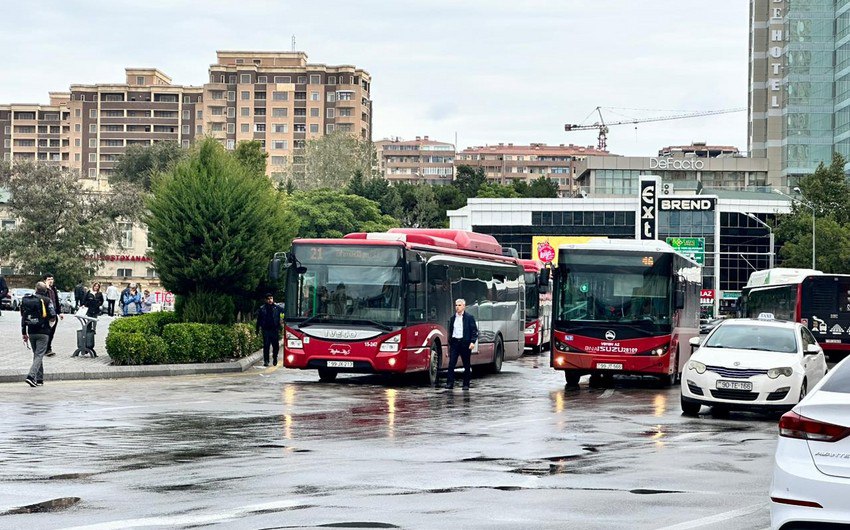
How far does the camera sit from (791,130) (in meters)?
127

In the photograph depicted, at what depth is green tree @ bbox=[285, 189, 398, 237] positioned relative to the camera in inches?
3959

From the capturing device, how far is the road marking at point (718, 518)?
367 inches

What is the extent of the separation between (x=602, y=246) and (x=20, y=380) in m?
12.1

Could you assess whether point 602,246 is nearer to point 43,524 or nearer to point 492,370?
point 492,370

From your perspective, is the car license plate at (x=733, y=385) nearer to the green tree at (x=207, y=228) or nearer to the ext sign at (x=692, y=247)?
the green tree at (x=207, y=228)

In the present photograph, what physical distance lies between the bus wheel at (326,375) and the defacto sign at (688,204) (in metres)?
92.7

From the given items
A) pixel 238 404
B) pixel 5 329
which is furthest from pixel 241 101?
→ pixel 238 404

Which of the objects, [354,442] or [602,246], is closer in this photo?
[354,442]

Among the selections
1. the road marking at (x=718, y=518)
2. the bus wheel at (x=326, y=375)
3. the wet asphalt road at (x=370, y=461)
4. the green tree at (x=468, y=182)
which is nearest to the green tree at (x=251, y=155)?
the bus wheel at (x=326, y=375)

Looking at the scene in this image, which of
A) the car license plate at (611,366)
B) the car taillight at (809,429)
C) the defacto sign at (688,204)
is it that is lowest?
the car license plate at (611,366)

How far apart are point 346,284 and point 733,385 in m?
9.43

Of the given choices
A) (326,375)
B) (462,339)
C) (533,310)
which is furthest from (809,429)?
(533,310)

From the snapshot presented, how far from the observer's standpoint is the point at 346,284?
89.4 ft

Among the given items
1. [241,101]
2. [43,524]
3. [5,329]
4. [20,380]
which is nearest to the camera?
[43,524]
